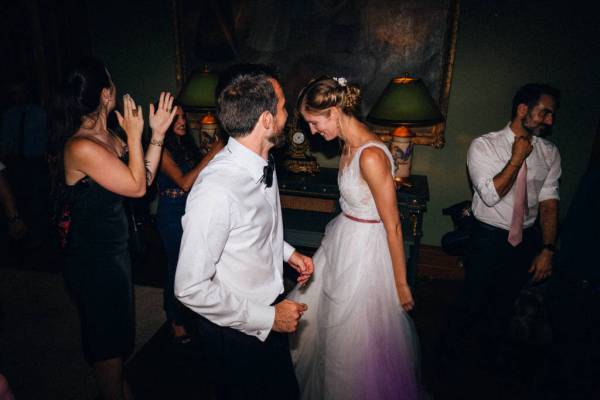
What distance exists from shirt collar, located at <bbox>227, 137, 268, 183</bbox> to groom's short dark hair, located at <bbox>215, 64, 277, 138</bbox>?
0.05 metres

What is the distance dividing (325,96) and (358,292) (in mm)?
1161

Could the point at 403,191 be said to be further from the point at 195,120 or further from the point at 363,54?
the point at 195,120

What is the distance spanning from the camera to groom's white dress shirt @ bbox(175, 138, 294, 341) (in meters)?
1.31

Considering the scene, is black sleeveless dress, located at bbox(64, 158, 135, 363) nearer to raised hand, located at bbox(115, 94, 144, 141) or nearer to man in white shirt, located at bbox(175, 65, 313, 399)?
raised hand, located at bbox(115, 94, 144, 141)

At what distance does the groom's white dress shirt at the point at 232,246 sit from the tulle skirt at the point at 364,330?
682 mm

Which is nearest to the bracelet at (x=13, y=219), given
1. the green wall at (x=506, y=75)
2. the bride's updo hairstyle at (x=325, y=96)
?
the bride's updo hairstyle at (x=325, y=96)

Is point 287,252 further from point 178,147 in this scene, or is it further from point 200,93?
point 200,93

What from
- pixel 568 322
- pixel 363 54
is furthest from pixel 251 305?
pixel 568 322

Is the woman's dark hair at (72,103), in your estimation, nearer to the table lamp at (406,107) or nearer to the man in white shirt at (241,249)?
the man in white shirt at (241,249)

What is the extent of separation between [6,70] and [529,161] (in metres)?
5.84

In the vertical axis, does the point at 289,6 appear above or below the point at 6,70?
above

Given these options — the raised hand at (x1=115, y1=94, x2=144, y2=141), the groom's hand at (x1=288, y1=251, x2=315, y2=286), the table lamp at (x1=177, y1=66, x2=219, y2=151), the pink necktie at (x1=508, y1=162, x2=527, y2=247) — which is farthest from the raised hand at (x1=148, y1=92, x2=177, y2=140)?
the pink necktie at (x1=508, y1=162, x2=527, y2=247)

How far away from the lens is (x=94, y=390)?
2.61 meters

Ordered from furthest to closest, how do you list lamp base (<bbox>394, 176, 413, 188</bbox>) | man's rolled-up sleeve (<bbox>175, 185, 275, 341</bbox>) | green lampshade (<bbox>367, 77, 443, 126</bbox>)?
lamp base (<bbox>394, 176, 413, 188</bbox>) < green lampshade (<bbox>367, 77, 443, 126</bbox>) < man's rolled-up sleeve (<bbox>175, 185, 275, 341</bbox>)
